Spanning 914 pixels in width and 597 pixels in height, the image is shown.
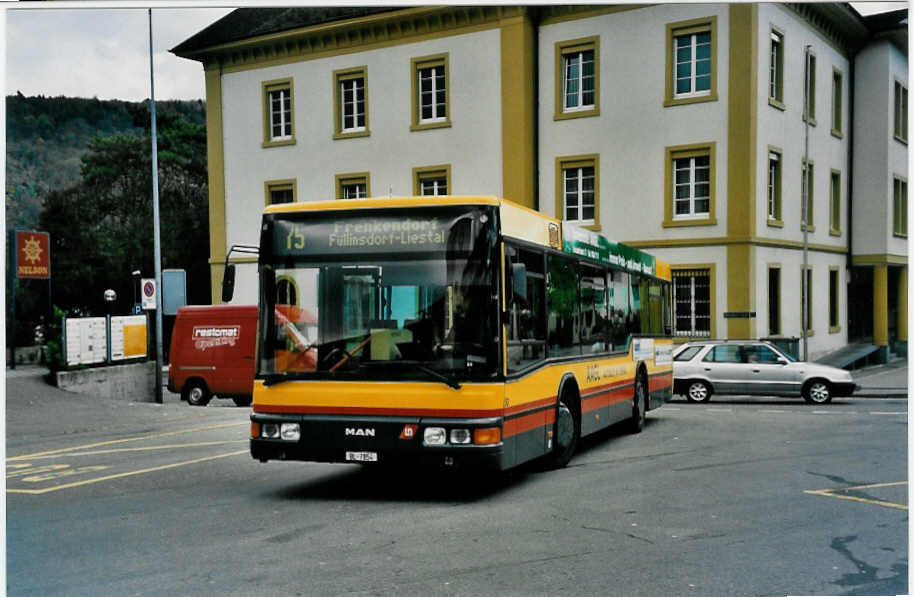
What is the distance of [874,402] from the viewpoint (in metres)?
20.8

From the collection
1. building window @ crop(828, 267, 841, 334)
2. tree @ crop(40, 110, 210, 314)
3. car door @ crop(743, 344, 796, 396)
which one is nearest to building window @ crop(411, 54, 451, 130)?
building window @ crop(828, 267, 841, 334)

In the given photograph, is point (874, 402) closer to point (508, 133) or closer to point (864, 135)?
point (864, 135)

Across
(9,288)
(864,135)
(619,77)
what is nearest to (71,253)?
(9,288)

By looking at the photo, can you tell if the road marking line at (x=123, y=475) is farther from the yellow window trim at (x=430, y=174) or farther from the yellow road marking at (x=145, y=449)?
the yellow window trim at (x=430, y=174)

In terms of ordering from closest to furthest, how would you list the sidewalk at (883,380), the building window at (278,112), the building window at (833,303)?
the sidewalk at (883,380)
the building window at (833,303)
the building window at (278,112)

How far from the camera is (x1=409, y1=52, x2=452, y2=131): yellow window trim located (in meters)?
29.1

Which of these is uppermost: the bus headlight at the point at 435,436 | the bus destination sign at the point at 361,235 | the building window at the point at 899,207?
the building window at the point at 899,207

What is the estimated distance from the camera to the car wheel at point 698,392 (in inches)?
845

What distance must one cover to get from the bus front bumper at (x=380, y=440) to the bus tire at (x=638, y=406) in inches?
254

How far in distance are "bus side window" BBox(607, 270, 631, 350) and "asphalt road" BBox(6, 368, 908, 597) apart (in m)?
1.43

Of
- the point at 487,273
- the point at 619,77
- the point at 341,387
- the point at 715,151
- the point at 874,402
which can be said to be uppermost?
the point at 619,77

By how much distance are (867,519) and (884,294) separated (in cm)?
2232

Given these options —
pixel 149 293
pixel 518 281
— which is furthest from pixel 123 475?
pixel 149 293

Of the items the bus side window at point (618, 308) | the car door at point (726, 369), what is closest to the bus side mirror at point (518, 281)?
the bus side window at point (618, 308)
